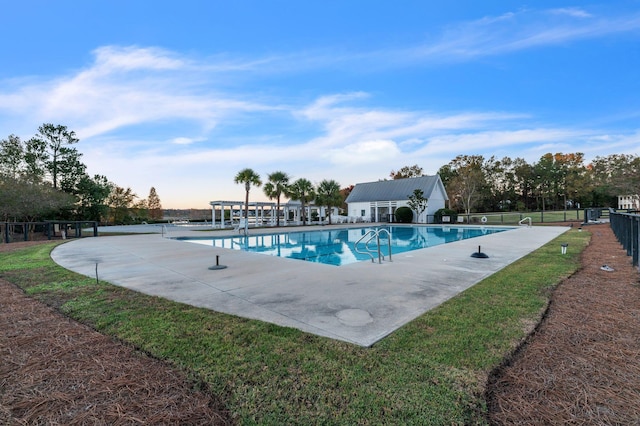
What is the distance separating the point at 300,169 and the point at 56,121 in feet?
66.2

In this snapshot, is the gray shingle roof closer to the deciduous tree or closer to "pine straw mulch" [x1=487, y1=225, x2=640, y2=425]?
the deciduous tree

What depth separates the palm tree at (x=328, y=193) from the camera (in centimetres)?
2717

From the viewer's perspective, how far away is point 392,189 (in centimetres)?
3291

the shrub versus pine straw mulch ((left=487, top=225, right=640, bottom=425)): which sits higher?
the shrub

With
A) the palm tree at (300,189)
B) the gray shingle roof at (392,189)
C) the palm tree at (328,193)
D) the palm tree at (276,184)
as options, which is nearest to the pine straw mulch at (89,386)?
the palm tree at (276,184)

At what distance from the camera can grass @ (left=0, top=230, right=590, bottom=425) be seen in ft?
6.07

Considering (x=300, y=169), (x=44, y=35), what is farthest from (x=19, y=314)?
(x=300, y=169)

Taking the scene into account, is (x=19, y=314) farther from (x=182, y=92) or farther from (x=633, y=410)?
(x=182, y=92)

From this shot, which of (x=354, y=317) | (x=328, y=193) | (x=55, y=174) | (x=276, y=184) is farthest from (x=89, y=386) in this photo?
(x=55, y=174)

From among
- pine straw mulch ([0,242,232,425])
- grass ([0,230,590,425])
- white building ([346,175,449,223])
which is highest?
white building ([346,175,449,223])

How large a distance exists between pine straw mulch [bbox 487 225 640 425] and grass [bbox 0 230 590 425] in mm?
146

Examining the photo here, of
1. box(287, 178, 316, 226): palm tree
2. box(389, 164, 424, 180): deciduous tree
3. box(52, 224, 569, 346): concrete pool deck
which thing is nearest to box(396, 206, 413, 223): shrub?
box(287, 178, 316, 226): palm tree

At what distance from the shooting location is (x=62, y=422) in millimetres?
1736

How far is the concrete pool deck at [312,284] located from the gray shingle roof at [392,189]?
23.1 meters
